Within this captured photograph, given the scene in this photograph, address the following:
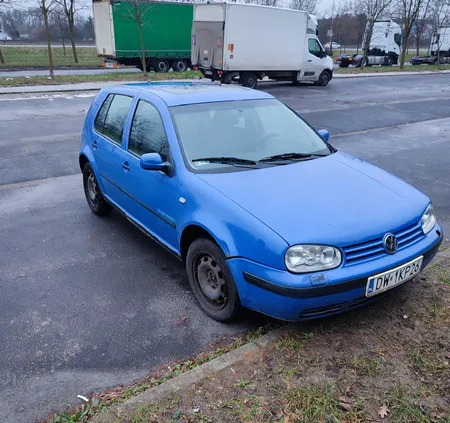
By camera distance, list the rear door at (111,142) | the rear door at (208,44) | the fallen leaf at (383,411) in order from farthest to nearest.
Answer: the rear door at (208,44), the rear door at (111,142), the fallen leaf at (383,411)

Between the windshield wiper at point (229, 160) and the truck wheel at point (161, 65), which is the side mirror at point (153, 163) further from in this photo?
the truck wheel at point (161, 65)

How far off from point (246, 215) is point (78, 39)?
250 ft

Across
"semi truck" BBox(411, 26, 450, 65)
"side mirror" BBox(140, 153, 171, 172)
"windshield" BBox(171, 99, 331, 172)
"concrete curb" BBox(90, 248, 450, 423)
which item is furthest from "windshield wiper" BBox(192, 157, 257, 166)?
"semi truck" BBox(411, 26, 450, 65)

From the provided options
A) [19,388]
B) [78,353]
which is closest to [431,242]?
[78,353]

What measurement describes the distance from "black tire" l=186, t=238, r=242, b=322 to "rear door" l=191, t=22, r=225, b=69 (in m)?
16.9

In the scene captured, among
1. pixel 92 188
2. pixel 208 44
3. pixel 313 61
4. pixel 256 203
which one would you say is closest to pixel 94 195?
pixel 92 188

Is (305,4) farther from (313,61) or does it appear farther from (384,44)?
(313,61)

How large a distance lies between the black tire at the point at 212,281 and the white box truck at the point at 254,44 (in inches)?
662

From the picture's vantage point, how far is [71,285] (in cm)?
410

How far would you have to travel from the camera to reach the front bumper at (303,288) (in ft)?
9.50

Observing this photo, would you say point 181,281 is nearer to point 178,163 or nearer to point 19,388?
point 178,163

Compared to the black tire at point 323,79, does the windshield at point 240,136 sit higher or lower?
higher

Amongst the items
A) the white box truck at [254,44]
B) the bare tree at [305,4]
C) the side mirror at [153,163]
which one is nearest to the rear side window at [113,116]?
the side mirror at [153,163]

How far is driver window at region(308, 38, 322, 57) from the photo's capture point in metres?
21.8
